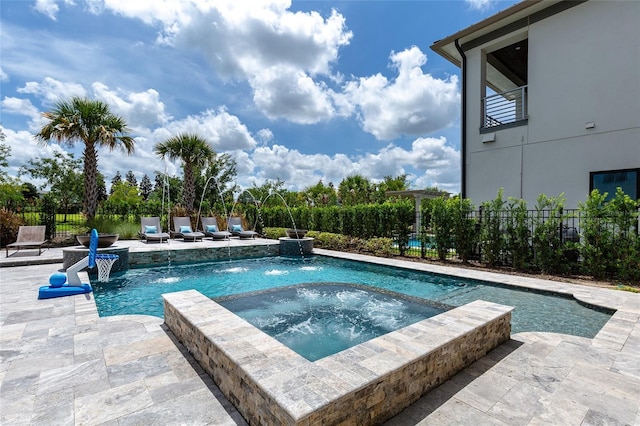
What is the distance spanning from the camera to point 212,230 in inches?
584

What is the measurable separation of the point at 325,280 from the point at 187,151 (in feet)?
43.0

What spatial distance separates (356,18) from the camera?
35.7ft

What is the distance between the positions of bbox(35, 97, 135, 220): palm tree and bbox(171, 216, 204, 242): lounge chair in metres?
3.19

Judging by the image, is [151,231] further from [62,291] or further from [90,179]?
[62,291]

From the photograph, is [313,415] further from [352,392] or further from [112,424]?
[112,424]

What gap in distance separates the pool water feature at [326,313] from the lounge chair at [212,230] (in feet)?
26.2

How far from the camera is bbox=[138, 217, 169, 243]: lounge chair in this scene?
12.1 metres

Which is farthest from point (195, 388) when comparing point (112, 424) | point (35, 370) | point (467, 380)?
point (467, 380)

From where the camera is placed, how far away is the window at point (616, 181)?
291 inches

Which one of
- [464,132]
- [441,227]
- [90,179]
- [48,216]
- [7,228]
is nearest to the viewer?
[441,227]

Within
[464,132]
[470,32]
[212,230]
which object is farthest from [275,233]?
[470,32]

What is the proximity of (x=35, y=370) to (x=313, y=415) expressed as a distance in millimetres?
2810

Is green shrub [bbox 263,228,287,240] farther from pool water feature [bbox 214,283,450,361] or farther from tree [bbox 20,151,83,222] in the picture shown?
tree [bbox 20,151,83,222]

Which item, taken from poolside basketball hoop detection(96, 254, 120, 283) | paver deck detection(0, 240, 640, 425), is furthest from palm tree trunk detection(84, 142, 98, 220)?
paver deck detection(0, 240, 640, 425)
